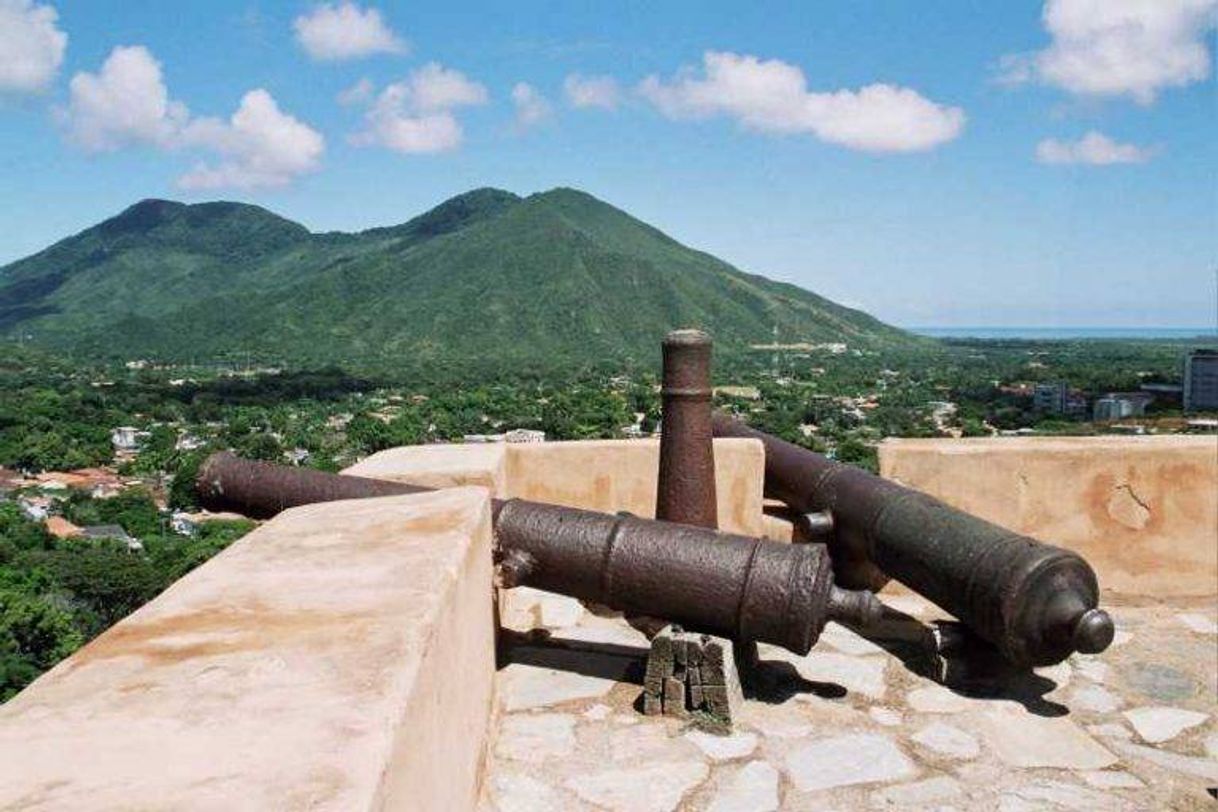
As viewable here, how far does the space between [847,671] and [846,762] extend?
90 cm

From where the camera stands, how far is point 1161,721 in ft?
12.6

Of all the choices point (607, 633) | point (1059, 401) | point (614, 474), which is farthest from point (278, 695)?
point (1059, 401)

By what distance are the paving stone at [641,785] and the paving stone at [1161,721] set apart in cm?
181

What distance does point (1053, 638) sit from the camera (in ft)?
11.6

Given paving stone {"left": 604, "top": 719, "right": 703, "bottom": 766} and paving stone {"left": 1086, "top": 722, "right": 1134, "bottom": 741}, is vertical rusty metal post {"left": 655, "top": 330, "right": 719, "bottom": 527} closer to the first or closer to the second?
paving stone {"left": 604, "top": 719, "right": 703, "bottom": 766}

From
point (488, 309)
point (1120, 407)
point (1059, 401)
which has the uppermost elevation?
point (488, 309)

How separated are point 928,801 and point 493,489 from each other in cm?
246

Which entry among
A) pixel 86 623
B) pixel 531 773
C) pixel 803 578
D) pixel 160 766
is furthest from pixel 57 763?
pixel 86 623

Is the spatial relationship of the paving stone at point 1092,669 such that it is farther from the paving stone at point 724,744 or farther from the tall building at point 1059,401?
the tall building at point 1059,401

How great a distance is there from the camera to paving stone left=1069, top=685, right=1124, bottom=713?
396 cm

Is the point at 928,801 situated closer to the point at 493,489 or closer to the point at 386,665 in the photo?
the point at 386,665

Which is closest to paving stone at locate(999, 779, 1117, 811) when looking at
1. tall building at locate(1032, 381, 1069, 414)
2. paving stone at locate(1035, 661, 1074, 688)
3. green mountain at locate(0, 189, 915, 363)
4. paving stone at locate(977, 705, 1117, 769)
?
paving stone at locate(977, 705, 1117, 769)

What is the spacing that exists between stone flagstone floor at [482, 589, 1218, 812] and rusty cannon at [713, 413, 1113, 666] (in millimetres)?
363

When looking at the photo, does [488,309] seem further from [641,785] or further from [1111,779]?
[1111,779]
